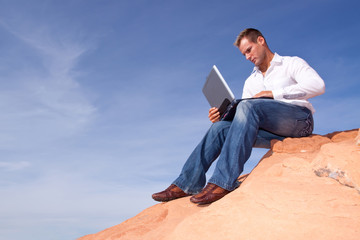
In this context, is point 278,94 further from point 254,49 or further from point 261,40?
point 261,40

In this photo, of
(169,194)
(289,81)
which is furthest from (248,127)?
(169,194)

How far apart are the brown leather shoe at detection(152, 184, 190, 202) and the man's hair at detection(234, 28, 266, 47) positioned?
2.18 meters

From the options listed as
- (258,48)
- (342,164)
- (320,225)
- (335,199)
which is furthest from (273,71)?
(320,225)

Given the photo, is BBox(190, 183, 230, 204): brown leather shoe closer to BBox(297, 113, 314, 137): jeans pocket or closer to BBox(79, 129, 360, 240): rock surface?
BBox(79, 129, 360, 240): rock surface

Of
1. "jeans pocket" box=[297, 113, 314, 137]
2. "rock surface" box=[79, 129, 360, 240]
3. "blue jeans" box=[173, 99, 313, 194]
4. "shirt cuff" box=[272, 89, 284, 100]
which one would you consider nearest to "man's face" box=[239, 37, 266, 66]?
"shirt cuff" box=[272, 89, 284, 100]

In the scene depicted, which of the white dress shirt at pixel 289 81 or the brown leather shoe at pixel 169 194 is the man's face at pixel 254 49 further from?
the brown leather shoe at pixel 169 194

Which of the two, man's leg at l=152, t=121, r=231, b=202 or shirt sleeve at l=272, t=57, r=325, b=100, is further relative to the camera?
man's leg at l=152, t=121, r=231, b=202

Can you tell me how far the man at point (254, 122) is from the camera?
3.64 meters

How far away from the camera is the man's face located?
14.8 ft

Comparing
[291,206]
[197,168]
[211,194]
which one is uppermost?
[197,168]

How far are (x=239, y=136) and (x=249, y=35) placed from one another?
164 cm

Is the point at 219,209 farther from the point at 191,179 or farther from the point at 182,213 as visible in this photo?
the point at 191,179

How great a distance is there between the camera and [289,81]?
439cm

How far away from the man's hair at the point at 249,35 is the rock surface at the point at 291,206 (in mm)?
1725
